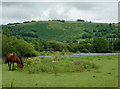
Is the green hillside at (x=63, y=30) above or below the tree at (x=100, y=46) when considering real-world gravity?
above

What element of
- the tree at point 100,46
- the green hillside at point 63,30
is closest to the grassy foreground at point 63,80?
the tree at point 100,46

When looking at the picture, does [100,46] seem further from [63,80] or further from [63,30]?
[63,30]

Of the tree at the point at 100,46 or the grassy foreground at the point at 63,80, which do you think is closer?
the grassy foreground at the point at 63,80

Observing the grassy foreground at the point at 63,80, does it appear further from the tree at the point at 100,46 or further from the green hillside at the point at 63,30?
the green hillside at the point at 63,30

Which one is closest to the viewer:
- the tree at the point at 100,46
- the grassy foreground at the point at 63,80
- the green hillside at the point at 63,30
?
the grassy foreground at the point at 63,80

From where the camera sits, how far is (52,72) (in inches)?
516

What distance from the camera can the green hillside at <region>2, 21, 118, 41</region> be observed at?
98938 millimetres

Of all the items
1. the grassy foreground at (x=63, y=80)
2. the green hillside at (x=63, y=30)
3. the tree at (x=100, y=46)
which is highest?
the green hillside at (x=63, y=30)

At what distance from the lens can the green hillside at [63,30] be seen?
98938 mm

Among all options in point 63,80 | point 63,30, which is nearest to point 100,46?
point 63,80

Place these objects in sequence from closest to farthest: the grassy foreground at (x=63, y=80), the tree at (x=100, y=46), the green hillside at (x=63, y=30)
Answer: the grassy foreground at (x=63, y=80) < the tree at (x=100, y=46) < the green hillside at (x=63, y=30)

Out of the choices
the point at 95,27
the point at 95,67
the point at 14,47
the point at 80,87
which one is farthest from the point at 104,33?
the point at 80,87

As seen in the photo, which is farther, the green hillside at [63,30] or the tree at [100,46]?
the green hillside at [63,30]

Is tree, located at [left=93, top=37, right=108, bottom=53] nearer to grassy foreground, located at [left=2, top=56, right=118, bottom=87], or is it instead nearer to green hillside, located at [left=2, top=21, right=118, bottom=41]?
grassy foreground, located at [left=2, top=56, right=118, bottom=87]
